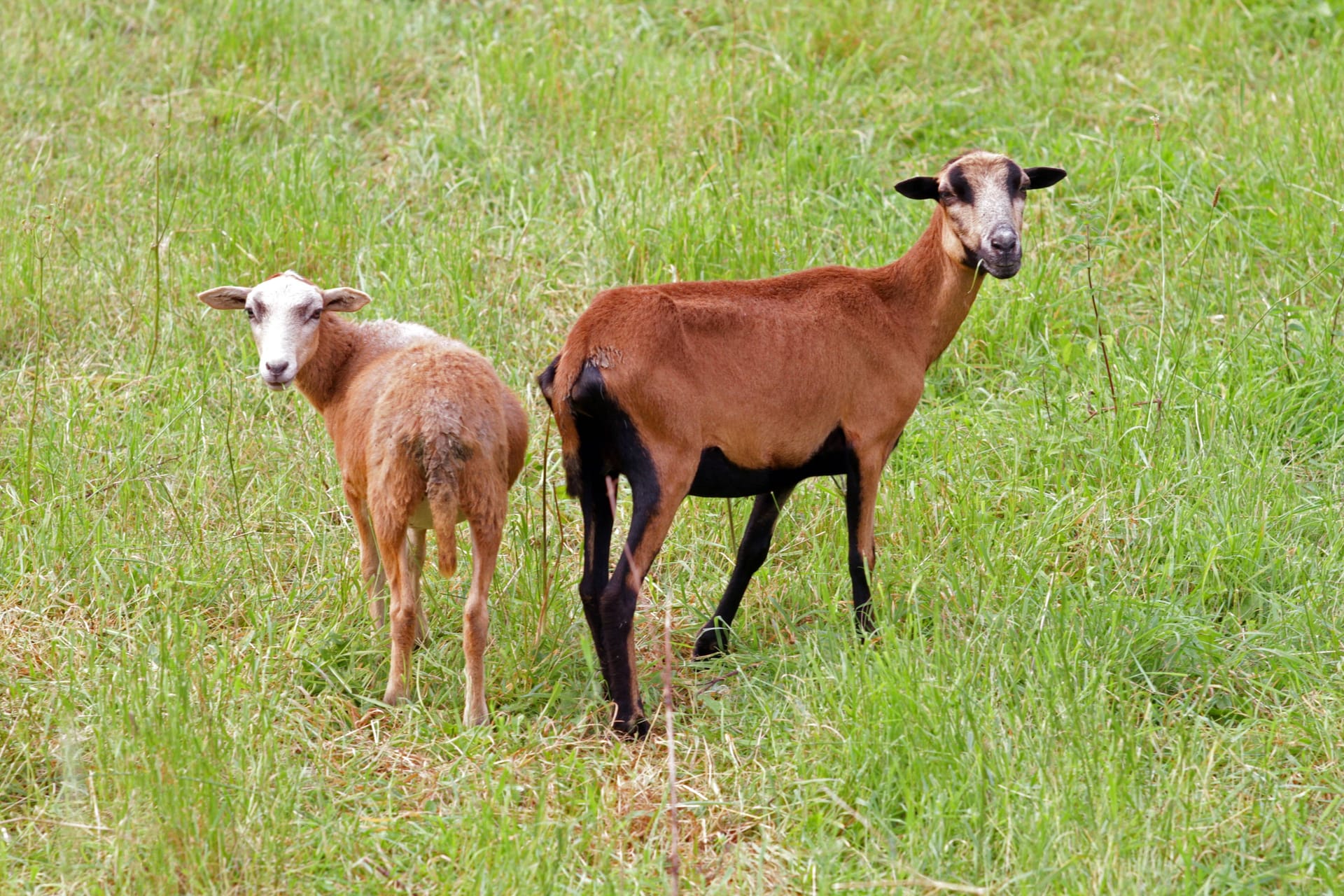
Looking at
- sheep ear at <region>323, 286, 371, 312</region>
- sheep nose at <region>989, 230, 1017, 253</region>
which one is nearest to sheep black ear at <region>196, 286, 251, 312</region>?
sheep ear at <region>323, 286, 371, 312</region>

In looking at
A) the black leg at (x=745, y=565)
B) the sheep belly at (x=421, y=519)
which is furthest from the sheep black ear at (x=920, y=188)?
the sheep belly at (x=421, y=519)

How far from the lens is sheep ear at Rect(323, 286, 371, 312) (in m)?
5.81

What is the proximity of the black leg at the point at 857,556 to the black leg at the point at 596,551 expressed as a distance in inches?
37.5

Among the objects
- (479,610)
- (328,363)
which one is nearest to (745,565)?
(479,610)

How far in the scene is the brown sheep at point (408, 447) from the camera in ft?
16.4

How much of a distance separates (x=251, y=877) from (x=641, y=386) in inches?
78.3

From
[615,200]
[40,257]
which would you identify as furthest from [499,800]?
[615,200]

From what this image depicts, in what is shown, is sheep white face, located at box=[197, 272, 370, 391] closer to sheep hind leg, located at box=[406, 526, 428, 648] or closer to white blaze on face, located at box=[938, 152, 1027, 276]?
sheep hind leg, located at box=[406, 526, 428, 648]

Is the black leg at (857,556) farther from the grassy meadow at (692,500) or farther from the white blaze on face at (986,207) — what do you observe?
the white blaze on face at (986,207)

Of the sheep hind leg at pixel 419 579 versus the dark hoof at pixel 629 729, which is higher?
the sheep hind leg at pixel 419 579

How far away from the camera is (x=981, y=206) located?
17.8ft

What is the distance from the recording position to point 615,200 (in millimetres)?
8484

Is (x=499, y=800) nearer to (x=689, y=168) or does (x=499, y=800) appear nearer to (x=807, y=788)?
(x=807, y=788)

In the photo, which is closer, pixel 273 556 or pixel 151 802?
pixel 151 802
